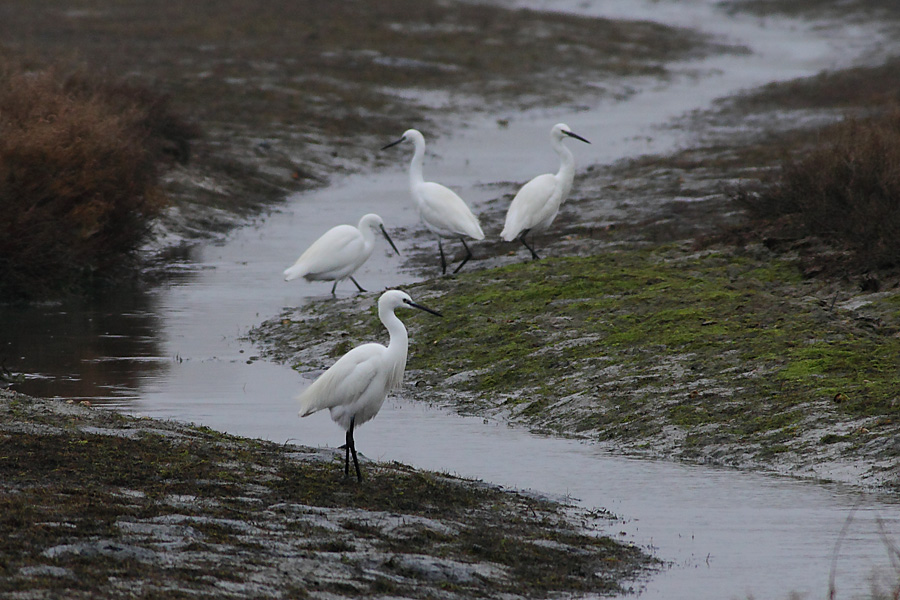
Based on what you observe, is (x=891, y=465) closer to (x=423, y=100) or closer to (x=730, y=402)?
(x=730, y=402)

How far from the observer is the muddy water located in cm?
714

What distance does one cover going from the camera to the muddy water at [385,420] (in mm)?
7145

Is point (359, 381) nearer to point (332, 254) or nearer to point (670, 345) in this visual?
point (670, 345)

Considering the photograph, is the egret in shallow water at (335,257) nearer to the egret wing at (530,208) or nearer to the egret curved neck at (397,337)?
the egret wing at (530,208)

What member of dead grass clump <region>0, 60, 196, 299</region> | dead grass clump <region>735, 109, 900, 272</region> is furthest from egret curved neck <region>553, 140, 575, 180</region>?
dead grass clump <region>0, 60, 196, 299</region>

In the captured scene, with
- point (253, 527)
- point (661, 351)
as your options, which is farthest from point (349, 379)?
point (661, 351)

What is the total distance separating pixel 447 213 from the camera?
1619 centimetres

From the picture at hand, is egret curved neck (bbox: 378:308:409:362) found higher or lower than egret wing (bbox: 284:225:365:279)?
higher

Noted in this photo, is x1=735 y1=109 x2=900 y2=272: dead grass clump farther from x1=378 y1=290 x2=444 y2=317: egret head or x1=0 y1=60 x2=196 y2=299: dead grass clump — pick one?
x1=0 y1=60 x2=196 y2=299: dead grass clump

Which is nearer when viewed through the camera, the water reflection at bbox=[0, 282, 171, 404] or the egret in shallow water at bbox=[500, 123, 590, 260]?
the water reflection at bbox=[0, 282, 171, 404]

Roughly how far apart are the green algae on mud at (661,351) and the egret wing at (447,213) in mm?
1208

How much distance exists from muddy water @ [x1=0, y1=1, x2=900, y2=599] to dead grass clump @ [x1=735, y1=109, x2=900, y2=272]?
194 inches

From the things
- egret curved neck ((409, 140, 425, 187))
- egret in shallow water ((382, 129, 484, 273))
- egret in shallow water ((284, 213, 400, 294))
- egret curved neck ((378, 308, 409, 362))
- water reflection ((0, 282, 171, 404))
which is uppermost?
egret curved neck ((378, 308, 409, 362))

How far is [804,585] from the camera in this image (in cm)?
663
